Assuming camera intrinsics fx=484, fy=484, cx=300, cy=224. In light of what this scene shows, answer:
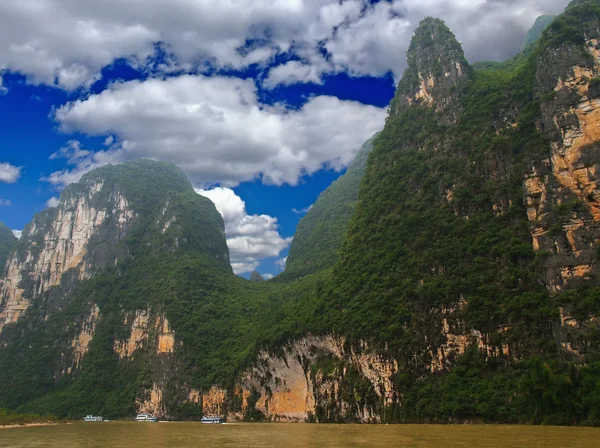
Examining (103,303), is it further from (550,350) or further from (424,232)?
(550,350)

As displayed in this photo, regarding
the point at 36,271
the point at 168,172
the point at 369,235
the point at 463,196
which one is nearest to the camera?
the point at 463,196

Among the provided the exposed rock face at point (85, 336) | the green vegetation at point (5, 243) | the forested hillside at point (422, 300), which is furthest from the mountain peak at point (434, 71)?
the green vegetation at point (5, 243)

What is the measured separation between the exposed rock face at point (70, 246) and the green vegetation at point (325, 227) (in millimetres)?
36975

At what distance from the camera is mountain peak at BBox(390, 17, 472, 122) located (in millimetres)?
53875

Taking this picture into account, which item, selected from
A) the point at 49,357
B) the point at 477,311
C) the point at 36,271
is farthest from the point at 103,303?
the point at 477,311

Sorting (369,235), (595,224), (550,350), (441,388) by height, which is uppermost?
(369,235)

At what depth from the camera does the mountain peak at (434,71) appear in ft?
177

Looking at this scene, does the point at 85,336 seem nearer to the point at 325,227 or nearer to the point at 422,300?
the point at 325,227

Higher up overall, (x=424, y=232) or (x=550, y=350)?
(x=424, y=232)

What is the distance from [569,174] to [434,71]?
2504 cm

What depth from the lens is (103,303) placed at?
90375 mm

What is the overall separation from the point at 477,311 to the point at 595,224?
10678 millimetres

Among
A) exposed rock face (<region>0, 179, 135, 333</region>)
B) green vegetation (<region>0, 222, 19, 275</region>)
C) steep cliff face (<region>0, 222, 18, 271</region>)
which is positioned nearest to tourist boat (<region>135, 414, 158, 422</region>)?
exposed rock face (<region>0, 179, 135, 333</region>)

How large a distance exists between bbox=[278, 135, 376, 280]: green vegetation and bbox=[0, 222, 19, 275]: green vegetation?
67.4m
